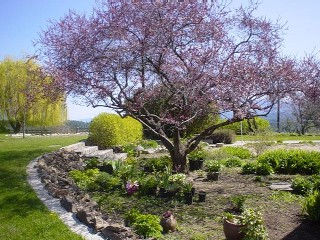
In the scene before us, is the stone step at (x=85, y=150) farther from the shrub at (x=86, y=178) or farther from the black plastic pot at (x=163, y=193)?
the black plastic pot at (x=163, y=193)

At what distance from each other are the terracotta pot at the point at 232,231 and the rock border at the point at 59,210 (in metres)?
1.99

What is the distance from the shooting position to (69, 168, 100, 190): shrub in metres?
10.5

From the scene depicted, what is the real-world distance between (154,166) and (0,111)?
3183 centimetres

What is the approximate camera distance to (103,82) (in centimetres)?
1188

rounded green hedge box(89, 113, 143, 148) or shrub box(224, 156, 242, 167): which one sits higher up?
rounded green hedge box(89, 113, 143, 148)

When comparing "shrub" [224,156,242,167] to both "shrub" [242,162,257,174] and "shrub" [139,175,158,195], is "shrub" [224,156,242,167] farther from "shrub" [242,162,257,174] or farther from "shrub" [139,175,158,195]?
"shrub" [139,175,158,195]

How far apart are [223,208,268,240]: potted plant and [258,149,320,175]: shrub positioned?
7.04 m

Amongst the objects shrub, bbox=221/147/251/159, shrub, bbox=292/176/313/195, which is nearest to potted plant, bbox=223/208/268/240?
shrub, bbox=292/176/313/195

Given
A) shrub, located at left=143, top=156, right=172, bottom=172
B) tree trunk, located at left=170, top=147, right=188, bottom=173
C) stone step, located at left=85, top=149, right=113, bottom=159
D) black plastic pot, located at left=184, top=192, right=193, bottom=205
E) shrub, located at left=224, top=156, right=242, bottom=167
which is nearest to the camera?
black plastic pot, located at left=184, top=192, right=193, bottom=205

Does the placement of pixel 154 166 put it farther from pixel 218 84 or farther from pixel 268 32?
pixel 268 32

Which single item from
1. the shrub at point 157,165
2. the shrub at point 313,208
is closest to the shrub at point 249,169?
the shrub at point 157,165

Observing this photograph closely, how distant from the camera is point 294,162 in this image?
13.3m

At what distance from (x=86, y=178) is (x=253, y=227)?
241 inches

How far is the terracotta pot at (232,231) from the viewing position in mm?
6469
